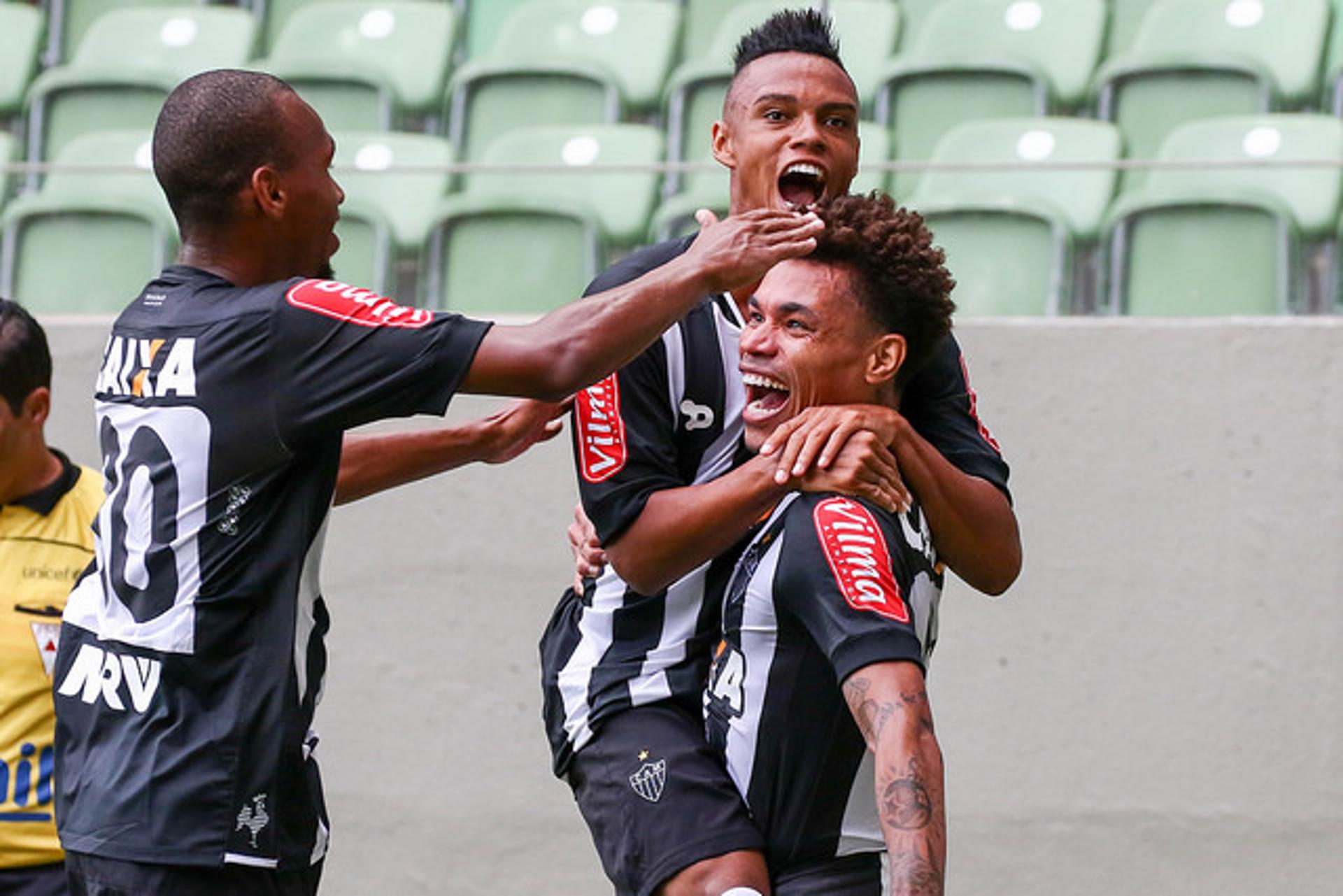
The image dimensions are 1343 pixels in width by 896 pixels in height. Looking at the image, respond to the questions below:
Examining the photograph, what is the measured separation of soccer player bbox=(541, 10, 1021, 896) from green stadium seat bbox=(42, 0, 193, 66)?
159 inches

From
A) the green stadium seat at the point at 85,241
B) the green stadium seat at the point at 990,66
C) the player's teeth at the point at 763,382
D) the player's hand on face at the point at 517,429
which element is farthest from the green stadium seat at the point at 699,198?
the player's teeth at the point at 763,382

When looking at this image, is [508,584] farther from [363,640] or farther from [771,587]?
[771,587]

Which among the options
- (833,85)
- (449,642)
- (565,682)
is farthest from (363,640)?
(833,85)

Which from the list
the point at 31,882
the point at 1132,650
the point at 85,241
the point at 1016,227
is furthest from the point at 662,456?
the point at 85,241

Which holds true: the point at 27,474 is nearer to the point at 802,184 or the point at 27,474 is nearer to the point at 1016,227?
the point at 802,184

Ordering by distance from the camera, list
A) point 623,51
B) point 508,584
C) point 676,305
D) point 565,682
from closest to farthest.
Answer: point 676,305, point 565,682, point 508,584, point 623,51

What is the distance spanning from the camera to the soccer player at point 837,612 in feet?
9.27

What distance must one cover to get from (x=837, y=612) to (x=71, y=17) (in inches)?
205

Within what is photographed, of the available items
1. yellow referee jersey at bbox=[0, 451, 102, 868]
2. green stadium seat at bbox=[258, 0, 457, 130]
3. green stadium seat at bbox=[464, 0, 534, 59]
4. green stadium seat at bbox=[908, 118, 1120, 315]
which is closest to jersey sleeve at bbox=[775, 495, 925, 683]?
yellow referee jersey at bbox=[0, 451, 102, 868]

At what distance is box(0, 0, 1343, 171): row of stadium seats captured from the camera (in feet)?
19.7

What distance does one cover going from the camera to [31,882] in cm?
408

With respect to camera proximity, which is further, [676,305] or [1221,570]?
[1221,570]

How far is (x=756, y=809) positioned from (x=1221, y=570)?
233cm

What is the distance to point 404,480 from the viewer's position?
3.95 m
